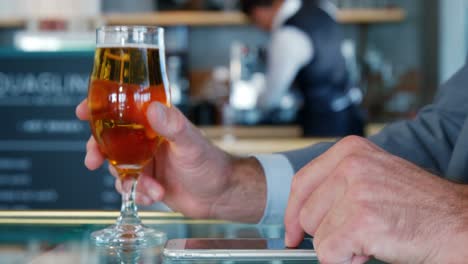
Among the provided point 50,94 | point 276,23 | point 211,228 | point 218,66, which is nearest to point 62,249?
point 211,228

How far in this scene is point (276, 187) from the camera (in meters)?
1.15

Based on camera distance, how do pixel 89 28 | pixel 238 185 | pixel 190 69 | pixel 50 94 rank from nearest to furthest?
1. pixel 238 185
2. pixel 50 94
3. pixel 89 28
4. pixel 190 69

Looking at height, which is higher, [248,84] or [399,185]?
[399,185]

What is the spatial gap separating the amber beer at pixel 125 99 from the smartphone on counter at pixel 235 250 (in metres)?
0.18

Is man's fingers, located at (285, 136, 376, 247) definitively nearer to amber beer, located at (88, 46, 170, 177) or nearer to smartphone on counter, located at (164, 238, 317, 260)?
smartphone on counter, located at (164, 238, 317, 260)

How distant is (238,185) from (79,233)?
12.1 inches

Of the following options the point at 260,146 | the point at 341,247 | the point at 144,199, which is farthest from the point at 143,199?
the point at 260,146

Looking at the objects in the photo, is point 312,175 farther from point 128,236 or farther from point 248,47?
point 248,47

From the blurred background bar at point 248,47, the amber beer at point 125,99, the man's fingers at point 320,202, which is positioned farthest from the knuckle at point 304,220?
the blurred background bar at point 248,47

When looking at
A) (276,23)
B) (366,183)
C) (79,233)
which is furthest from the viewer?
(276,23)

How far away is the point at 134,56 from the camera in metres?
0.95

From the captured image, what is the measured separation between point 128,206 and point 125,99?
131 millimetres

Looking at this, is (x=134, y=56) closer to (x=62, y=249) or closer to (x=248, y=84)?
(x=62, y=249)

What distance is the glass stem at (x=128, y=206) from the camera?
35.5 inches
